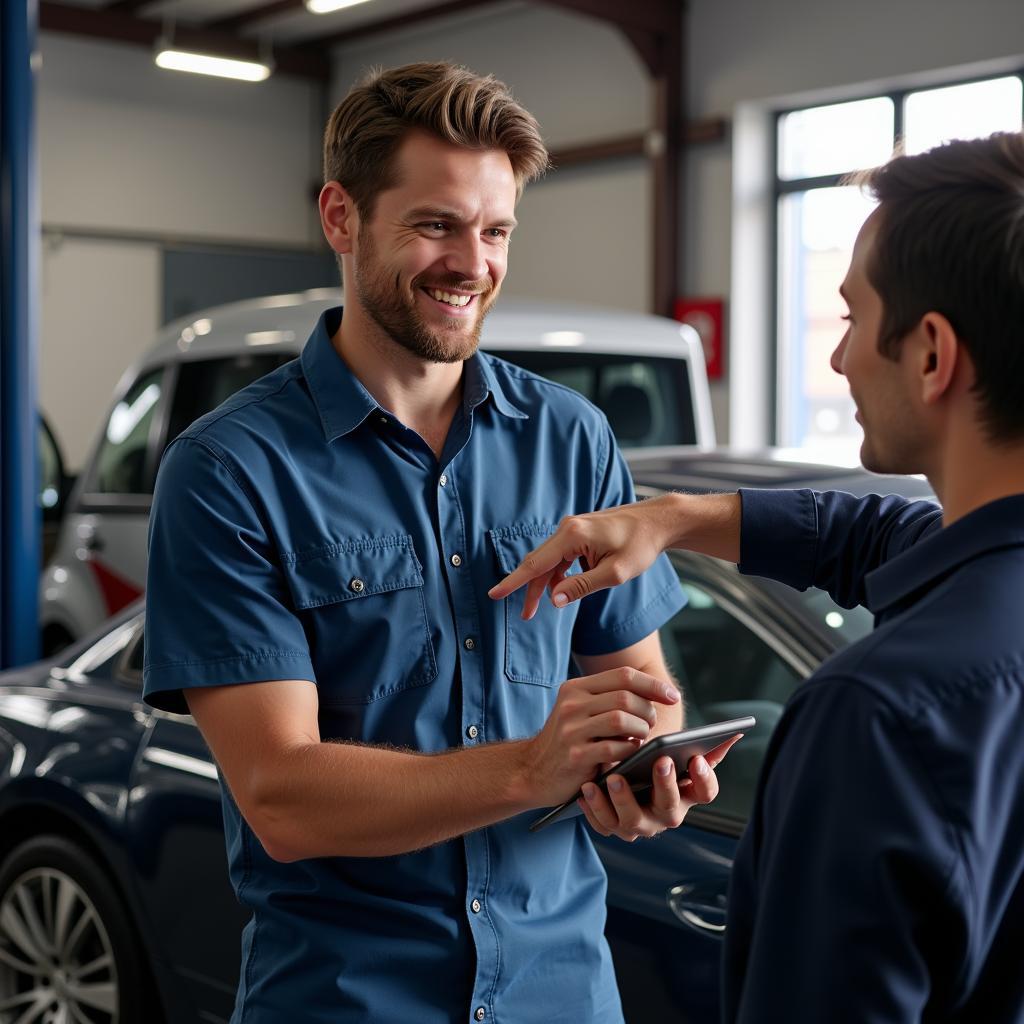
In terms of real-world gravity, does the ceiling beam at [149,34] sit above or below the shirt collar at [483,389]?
above

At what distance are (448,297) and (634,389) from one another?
14.0 feet

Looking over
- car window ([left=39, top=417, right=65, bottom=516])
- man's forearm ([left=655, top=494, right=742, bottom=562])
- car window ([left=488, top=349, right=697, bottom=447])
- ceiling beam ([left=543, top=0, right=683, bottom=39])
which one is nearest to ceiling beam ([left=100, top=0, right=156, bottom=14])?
ceiling beam ([left=543, top=0, right=683, bottom=39])

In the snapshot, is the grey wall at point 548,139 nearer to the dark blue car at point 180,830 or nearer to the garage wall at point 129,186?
the garage wall at point 129,186

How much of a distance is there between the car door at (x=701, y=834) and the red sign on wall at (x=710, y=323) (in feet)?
25.6

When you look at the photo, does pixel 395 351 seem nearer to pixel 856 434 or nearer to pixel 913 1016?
pixel 913 1016

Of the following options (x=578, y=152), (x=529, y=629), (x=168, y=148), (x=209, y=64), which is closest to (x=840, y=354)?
(x=529, y=629)

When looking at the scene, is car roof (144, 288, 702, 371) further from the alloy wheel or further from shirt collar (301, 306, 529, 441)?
shirt collar (301, 306, 529, 441)

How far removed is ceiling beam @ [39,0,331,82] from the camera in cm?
1211

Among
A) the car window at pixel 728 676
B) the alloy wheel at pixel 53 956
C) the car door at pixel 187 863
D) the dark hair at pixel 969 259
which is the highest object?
the dark hair at pixel 969 259

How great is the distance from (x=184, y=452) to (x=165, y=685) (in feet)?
0.89

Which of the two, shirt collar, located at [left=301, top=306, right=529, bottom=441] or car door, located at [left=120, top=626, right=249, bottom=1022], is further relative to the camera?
car door, located at [left=120, top=626, right=249, bottom=1022]

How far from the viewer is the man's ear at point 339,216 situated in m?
1.89

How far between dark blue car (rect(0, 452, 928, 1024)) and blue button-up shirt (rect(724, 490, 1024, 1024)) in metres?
1.23

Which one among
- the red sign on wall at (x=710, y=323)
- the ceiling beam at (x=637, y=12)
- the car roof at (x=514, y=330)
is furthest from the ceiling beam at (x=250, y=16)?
the car roof at (x=514, y=330)
